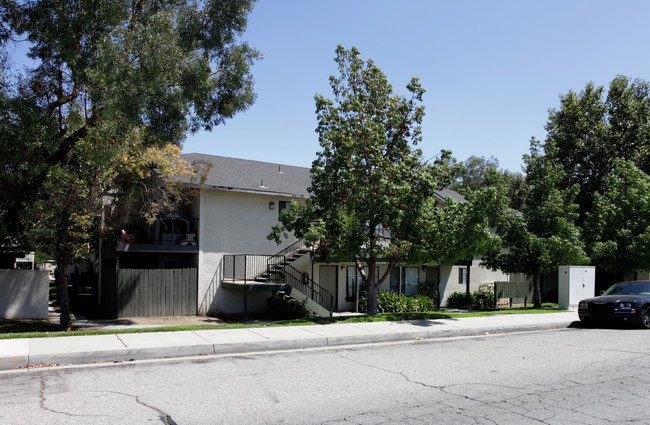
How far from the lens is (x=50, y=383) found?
694 cm

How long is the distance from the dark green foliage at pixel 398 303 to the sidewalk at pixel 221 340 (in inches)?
304

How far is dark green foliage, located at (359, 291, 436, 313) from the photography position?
2197cm

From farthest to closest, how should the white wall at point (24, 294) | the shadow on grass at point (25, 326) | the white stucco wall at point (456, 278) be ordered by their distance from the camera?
the white stucco wall at point (456, 278) → the white wall at point (24, 294) → the shadow on grass at point (25, 326)

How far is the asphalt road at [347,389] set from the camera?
559cm

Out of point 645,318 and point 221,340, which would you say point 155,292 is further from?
point 645,318

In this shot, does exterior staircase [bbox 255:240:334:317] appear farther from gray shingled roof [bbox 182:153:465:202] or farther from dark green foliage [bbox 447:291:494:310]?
dark green foliage [bbox 447:291:494:310]

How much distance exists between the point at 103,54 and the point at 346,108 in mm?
6927

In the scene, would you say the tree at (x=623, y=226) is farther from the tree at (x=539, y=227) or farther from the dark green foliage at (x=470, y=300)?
the dark green foliage at (x=470, y=300)

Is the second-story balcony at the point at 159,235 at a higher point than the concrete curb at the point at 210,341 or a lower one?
higher

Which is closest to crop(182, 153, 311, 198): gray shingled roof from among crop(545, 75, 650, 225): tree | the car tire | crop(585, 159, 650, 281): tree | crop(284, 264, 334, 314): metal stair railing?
crop(284, 264, 334, 314): metal stair railing

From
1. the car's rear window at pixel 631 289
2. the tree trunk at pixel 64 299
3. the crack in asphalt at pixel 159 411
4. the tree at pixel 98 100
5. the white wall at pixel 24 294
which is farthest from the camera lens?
the white wall at pixel 24 294

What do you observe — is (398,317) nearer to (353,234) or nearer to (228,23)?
(353,234)

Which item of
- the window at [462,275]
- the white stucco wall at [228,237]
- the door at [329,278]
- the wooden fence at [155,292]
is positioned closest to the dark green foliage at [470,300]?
the window at [462,275]

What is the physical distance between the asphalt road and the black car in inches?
170
